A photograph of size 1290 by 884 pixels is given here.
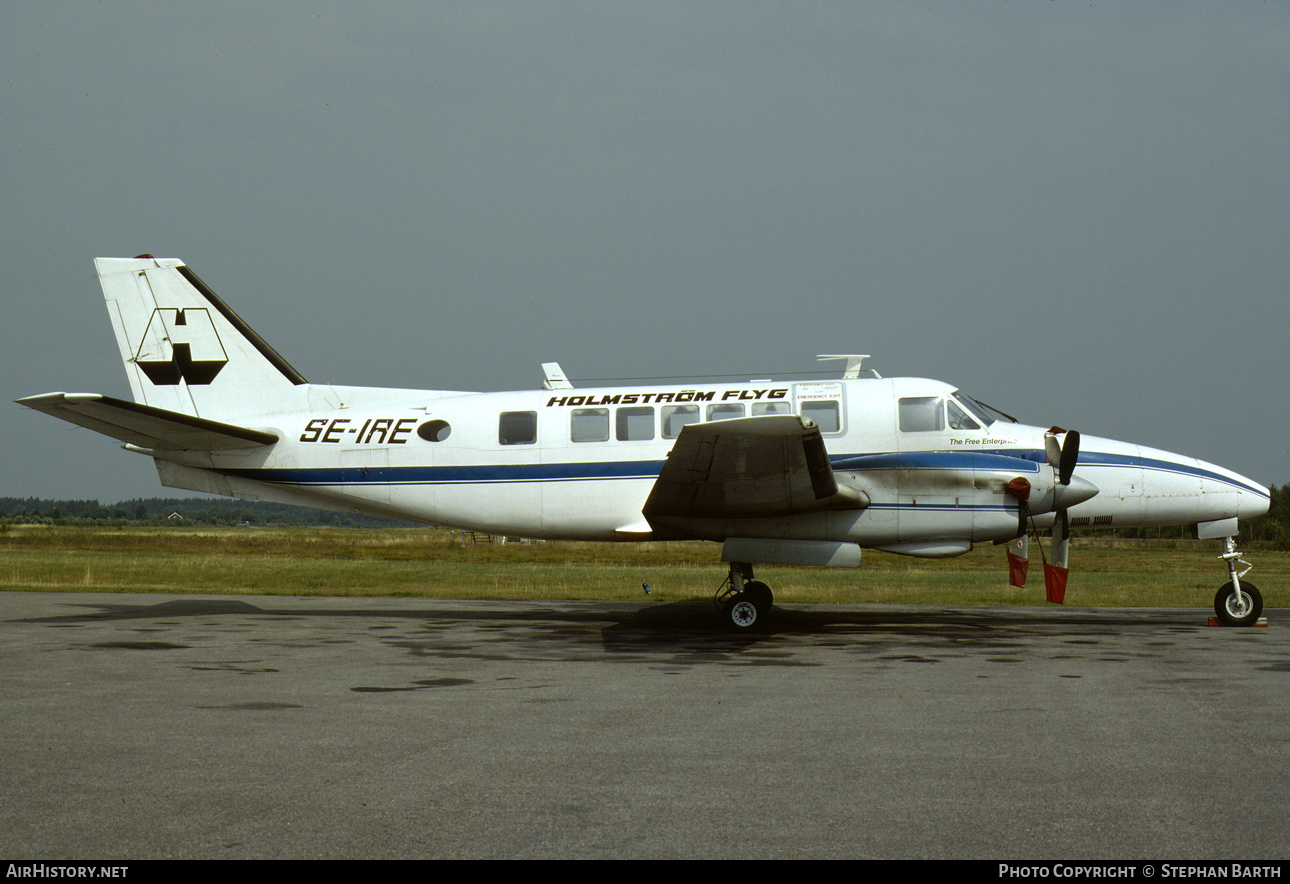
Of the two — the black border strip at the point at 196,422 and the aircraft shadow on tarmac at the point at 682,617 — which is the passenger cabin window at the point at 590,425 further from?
the black border strip at the point at 196,422

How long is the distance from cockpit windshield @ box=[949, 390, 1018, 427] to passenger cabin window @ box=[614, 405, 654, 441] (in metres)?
4.39

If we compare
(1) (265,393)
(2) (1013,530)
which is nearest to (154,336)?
(1) (265,393)

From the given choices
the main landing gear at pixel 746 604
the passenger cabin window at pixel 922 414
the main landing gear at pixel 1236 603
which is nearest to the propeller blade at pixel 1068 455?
the passenger cabin window at pixel 922 414

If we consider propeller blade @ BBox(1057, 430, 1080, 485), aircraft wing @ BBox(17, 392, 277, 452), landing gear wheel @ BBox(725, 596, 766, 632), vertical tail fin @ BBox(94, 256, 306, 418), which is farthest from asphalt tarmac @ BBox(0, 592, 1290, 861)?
vertical tail fin @ BBox(94, 256, 306, 418)

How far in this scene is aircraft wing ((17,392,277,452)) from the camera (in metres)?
14.2

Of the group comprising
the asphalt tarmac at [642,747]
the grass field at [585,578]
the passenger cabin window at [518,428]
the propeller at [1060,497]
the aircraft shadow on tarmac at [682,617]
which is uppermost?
the passenger cabin window at [518,428]

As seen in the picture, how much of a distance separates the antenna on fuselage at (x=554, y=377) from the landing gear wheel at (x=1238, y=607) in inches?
397

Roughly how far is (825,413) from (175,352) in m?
10.5

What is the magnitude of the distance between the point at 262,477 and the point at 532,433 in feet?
14.6

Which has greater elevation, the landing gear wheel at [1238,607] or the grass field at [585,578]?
the landing gear wheel at [1238,607]

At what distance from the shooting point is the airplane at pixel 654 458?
1432 centimetres

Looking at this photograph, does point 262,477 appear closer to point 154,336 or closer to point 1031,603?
point 154,336

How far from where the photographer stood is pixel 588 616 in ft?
56.6

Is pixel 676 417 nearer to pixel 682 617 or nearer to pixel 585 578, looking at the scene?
pixel 682 617
